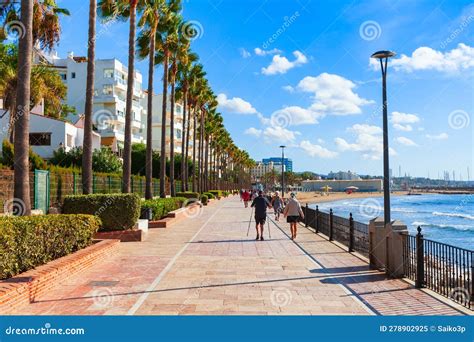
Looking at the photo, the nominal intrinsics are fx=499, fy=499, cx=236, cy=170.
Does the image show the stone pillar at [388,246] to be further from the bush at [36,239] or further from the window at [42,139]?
the window at [42,139]

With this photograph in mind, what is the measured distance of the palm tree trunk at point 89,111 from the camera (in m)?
17.7

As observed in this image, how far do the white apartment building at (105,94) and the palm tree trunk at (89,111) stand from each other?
128 ft

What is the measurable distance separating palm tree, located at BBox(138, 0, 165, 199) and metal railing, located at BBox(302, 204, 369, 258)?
856cm

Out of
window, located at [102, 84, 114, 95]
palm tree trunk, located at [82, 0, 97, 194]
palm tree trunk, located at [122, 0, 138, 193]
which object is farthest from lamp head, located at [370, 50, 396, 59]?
window, located at [102, 84, 114, 95]

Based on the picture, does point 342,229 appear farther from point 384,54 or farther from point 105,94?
point 105,94

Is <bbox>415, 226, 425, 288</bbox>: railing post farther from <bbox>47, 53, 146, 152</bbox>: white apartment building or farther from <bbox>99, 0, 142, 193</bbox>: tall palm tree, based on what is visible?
<bbox>47, 53, 146, 152</bbox>: white apartment building

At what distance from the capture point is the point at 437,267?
32.9ft

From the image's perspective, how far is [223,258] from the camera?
1301 centimetres

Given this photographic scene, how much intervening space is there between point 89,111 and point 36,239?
9246mm

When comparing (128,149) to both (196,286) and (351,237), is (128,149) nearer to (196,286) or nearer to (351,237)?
(351,237)

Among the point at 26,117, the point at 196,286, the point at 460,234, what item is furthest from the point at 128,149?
the point at 460,234

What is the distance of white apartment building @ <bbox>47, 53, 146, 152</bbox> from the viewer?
61.4 metres

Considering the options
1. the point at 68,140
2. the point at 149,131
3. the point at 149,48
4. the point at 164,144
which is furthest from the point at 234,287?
the point at 68,140
